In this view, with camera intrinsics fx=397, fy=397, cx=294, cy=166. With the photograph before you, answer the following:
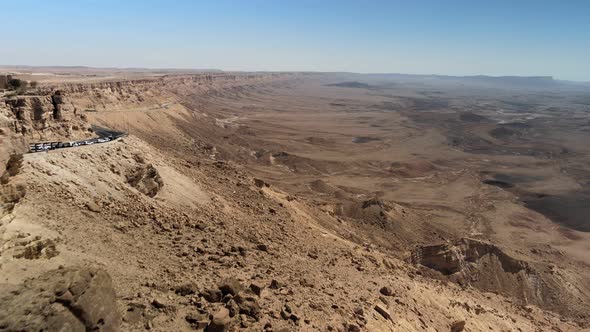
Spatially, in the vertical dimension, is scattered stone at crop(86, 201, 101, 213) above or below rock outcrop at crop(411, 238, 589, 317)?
above

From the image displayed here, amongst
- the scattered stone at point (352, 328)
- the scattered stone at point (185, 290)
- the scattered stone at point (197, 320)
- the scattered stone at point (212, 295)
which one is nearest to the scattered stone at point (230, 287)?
the scattered stone at point (212, 295)

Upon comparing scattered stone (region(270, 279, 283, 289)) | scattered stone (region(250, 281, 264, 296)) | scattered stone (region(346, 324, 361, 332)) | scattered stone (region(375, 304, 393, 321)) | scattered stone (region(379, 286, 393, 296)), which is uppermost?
scattered stone (region(250, 281, 264, 296))

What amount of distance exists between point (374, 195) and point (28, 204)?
149ft

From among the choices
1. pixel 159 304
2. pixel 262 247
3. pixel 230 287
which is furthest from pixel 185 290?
pixel 262 247

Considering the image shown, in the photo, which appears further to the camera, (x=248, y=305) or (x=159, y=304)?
(x=248, y=305)

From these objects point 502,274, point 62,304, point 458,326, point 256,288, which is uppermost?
point 62,304

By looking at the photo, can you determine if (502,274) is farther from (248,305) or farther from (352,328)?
(248,305)

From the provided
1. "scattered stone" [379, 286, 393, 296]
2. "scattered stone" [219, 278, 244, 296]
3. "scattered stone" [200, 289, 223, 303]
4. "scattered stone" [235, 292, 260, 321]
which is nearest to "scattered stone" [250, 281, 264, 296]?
"scattered stone" [219, 278, 244, 296]

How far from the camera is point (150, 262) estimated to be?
1552 cm

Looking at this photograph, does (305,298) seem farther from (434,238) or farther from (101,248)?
(434,238)

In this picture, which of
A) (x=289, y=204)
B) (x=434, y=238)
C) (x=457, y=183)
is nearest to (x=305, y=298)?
(x=289, y=204)

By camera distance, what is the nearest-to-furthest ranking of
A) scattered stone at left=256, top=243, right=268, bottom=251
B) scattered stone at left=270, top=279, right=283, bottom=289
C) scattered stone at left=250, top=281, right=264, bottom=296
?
scattered stone at left=250, top=281, right=264, bottom=296
scattered stone at left=270, top=279, right=283, bottom=289
scattered stone at left=256, top=243, right=268, bottom=251

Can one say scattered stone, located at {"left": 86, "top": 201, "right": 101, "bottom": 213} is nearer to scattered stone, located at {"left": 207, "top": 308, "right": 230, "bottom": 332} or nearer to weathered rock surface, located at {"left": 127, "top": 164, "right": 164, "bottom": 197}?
weathered rock surface, located at {"left": 127, "top": 164, "right": 164, "bottom": 197}

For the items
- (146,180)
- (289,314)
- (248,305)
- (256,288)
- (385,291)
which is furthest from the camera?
(146,180)
